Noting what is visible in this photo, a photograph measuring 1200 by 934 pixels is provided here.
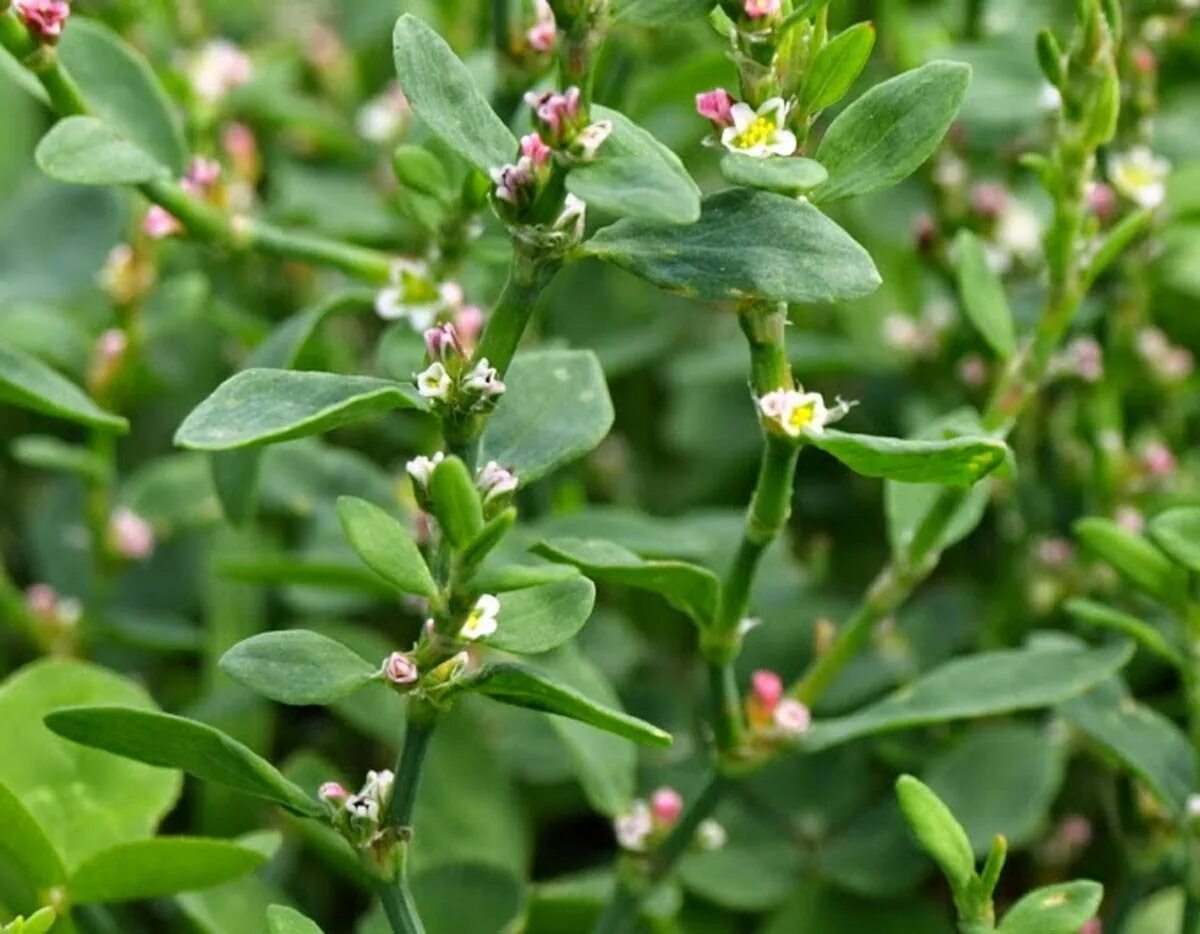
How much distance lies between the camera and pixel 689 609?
0.78m

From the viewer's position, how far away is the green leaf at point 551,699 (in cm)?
62

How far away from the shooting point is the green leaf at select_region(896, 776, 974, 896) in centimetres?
70

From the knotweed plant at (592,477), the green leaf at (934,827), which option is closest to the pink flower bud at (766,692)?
the knotweed plant at (592,477)

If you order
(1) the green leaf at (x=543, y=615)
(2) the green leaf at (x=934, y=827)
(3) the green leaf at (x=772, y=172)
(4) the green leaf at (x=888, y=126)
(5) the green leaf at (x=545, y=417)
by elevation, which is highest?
(3) the green leaf at (x=772, y=172)

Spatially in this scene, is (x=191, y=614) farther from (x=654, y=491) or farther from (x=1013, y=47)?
(x=1013, y=47)

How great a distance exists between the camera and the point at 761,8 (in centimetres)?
64

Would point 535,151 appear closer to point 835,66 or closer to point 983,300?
point 835,66

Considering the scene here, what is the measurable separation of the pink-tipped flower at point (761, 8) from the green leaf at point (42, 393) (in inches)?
13.8

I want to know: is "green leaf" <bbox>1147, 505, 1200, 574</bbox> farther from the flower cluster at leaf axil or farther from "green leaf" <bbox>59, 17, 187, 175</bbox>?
"green leaf" <bbox>59, 17, 187, 175</bbox>

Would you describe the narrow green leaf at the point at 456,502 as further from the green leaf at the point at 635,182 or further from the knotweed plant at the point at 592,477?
the green leaf at the point at 635,182

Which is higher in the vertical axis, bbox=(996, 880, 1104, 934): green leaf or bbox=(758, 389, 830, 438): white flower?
bbox=(758, 389, 830, 438): white flower

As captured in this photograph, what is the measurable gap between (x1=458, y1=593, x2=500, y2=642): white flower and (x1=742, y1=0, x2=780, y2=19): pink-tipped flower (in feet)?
0.76

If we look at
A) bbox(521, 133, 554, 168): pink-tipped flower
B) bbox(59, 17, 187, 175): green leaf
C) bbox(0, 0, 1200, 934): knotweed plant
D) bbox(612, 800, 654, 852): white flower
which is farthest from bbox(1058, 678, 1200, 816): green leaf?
bbox(59, 17, 187, 175): green leaf

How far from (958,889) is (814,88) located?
1.05 feet
